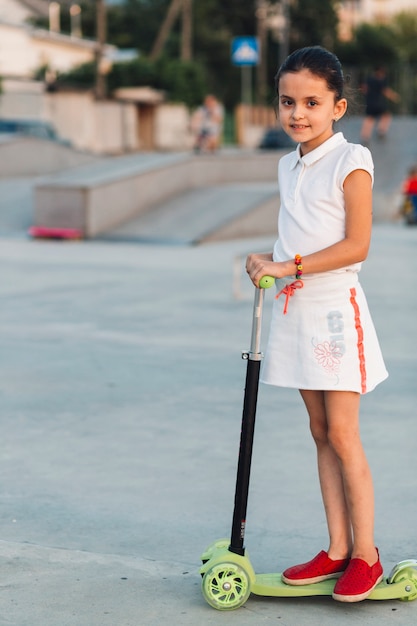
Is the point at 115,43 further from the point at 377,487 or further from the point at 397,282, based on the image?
the point at 377,487

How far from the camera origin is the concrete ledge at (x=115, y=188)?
15.9 metres

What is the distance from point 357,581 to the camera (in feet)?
10.9

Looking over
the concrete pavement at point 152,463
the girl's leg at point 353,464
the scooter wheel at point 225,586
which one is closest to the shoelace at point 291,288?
the girl's leg at point 353,464

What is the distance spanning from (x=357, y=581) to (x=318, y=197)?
114 centimetres

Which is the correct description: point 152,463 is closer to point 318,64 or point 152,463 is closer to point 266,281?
point 266,281

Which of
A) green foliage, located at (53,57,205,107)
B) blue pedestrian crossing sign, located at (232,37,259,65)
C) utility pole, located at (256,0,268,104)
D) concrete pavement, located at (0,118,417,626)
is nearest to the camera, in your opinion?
concrete pavement, located at (0,118,417,626)

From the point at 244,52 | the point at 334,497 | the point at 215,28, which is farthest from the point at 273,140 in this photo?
the point at 215,28

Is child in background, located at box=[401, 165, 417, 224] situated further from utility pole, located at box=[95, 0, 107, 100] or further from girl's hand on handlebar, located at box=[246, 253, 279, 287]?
utility pole, located at box=[95, 0, 107, 100]

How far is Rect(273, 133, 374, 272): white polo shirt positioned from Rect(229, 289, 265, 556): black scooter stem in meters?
0.19

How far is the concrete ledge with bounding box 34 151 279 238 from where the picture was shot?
15891 mm

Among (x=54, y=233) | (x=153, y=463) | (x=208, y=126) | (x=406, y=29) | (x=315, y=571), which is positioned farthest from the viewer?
(x=406, y=29)

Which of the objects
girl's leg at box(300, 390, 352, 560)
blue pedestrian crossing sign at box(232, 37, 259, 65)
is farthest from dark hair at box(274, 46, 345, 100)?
blue pedestrian crossing sign at box(232, 37, 259, 65)

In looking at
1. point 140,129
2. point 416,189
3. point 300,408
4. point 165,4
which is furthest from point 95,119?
point 300,408

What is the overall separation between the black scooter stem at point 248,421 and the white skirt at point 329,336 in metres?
0.08
